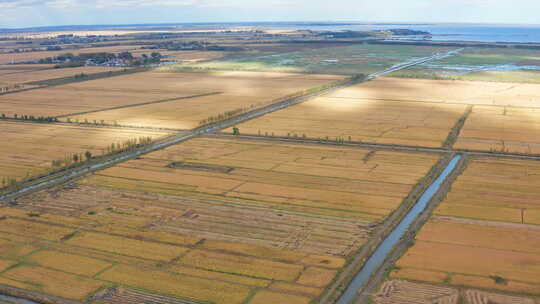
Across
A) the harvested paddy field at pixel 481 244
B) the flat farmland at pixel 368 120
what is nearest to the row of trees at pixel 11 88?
the flat farmland at pixel 368 120

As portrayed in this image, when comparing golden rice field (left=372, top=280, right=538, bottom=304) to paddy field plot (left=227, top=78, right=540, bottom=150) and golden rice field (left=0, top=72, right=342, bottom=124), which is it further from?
golden rice field (left=0, top=72, right=342, bottom=124)

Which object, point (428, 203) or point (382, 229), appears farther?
point (428, 203)

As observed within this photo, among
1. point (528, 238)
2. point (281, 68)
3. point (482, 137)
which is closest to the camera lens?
point (528, 238)

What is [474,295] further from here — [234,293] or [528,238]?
[234,293]

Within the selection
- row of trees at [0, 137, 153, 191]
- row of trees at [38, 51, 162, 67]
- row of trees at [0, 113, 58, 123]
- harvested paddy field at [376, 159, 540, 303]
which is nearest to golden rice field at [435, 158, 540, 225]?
harvested paddy field at [376, 159, 540, 303]

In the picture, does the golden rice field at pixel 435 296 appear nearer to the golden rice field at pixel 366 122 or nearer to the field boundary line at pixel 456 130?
the field boundary line at pixel 456 130

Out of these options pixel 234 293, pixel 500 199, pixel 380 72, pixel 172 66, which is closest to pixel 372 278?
pixel 234 293
